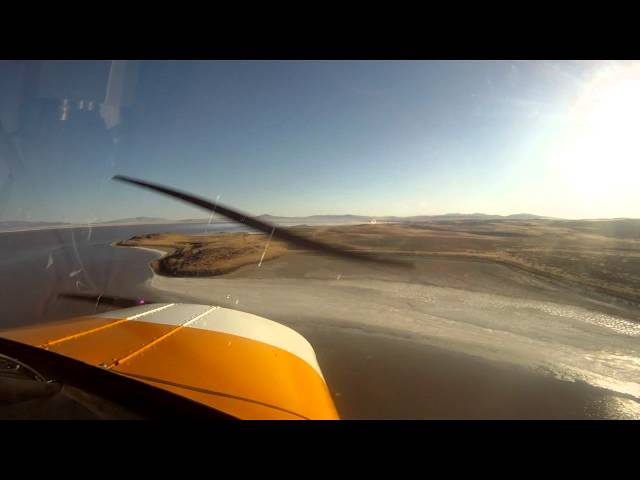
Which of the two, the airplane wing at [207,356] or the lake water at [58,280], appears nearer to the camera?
the airplane wing at [207,356]

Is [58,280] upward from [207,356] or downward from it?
downward

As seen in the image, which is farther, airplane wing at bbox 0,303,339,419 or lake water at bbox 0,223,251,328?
lake water at bbox 0,223,251,328

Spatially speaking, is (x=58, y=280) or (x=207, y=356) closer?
(x=207, y=356)

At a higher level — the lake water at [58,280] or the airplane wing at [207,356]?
the airplane wing at [207,356]
